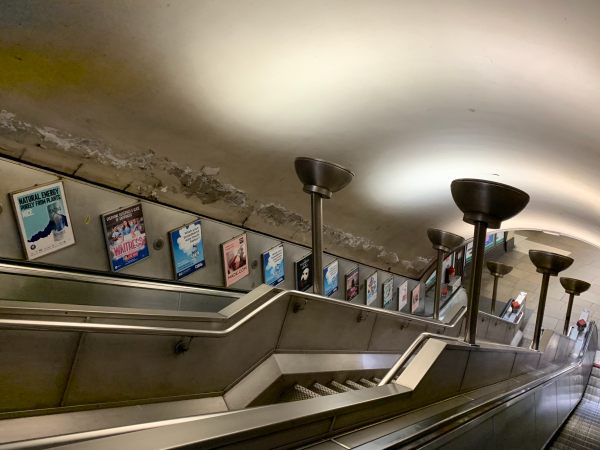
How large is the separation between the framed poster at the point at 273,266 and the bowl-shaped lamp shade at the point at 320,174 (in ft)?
5.96

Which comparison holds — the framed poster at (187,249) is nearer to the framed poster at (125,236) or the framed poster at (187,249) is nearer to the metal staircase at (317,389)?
the framed poster at (125,236)

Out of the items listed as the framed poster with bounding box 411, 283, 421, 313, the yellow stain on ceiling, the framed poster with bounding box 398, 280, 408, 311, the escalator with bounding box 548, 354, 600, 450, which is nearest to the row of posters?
the yellow stain on ceiling

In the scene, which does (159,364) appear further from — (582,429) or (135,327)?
(582,429)

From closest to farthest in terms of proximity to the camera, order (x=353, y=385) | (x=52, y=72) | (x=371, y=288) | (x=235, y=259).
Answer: (x=52, y=72), (x=353, y=385), (x=235, y=259), (x=371, y=288)

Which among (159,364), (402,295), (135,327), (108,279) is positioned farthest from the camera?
(402,295)

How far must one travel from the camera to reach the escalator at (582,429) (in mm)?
5410

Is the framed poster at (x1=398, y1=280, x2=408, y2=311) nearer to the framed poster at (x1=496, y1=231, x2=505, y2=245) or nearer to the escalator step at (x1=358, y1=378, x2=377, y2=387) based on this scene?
the escalator step at (x1=358, y1=378, x2=377, y2=387)

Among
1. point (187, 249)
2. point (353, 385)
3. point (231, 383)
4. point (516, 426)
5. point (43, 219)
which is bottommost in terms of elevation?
point (353, 385)

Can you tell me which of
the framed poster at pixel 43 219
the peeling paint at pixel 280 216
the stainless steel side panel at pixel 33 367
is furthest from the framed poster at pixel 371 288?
the stainless steel side panel at pixel 33 367

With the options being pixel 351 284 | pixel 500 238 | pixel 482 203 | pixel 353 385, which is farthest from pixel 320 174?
pixel 500 238

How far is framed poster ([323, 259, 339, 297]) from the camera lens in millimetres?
7132

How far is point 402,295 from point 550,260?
3.78 meters

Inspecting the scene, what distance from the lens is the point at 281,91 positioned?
13.2 feet

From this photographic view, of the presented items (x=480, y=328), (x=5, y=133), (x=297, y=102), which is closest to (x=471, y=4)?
(x=297, y=102)
